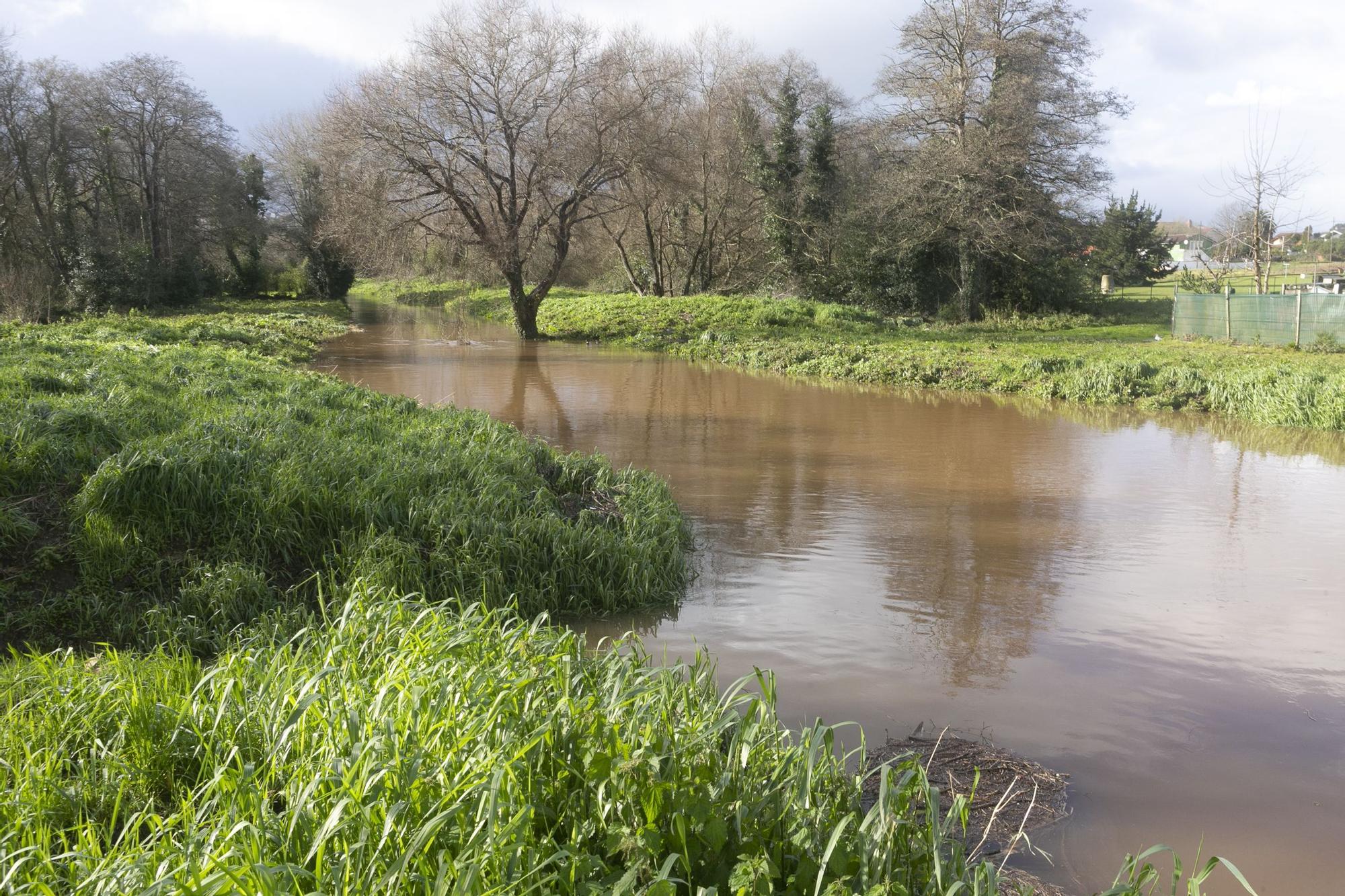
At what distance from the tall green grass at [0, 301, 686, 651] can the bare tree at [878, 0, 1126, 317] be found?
21669mm

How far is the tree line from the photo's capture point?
81.4ft

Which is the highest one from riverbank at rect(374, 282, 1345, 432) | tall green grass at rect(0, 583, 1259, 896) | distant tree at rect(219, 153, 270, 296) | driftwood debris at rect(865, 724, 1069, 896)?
distant tree at rect(219, 153, 270, 296)

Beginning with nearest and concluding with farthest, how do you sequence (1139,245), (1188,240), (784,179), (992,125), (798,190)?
(992,125) < (798,190) < (784,179) < (1139,245) < (1188,240)

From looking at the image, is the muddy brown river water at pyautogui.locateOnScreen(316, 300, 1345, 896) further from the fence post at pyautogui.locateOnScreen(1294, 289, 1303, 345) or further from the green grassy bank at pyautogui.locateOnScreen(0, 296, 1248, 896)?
A: the fence post at pyautogui.locateOnScreen(1294, 289, 1303, 345)

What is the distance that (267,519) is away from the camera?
224 inches

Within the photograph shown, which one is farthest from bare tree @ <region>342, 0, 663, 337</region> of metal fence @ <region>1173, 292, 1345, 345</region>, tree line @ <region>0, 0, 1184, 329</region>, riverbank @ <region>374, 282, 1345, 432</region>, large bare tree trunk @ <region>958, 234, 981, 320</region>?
metal fence @ <region>1173, 292, 1345, 345</region>

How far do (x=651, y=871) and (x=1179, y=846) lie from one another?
231 centimetres

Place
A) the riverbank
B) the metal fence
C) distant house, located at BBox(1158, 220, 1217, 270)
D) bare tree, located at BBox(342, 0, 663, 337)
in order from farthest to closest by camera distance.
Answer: distant house, located at BBox(1158, 220, 1217, 270), bare tree, located at BBox(342, 0, 663, 337), the metal fence, the riverbank

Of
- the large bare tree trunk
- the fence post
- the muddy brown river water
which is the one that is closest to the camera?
the muddy brown river water

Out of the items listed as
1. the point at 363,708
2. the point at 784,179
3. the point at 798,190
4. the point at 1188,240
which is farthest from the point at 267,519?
the point at 1188,240

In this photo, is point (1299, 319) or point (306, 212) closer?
point (1299, 319)

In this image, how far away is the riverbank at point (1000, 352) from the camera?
13.8 meters

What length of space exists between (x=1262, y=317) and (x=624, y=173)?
17.0 meters

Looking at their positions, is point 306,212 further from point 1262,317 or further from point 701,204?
point 1262,317
